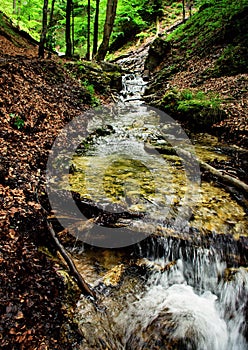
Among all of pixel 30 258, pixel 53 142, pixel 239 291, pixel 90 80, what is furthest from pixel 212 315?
pixel 90 80

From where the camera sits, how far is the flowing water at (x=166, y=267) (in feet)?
12.1

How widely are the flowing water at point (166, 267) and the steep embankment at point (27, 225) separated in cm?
51

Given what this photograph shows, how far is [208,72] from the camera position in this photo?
13578 mm

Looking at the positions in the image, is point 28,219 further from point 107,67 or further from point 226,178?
point 107,67

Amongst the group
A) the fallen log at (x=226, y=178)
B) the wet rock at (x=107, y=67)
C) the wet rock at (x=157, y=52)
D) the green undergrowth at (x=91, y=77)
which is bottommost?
the fallen log at (x=226, y=178)

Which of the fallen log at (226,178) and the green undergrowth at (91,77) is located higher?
the green undergrowth at (91,77)

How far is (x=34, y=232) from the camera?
13.8 feet

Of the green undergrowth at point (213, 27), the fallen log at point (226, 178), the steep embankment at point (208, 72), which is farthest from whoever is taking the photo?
the green undergrowth at point (213, 27)

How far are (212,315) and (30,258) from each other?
2.90 metres

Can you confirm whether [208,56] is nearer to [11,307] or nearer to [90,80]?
[90,80]

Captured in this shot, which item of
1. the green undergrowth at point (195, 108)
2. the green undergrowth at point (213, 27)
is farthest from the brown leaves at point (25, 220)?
the green undergrowth at point (213, 27)

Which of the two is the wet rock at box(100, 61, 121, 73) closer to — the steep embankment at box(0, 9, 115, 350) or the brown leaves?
the steep embankment at box(0, 9, 115, 350)

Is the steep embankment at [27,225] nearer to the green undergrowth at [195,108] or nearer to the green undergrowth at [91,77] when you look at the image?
the green undergrowth at [91,77]

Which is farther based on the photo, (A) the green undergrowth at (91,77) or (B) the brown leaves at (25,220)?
(A) the green undergrowth at (91,77)
